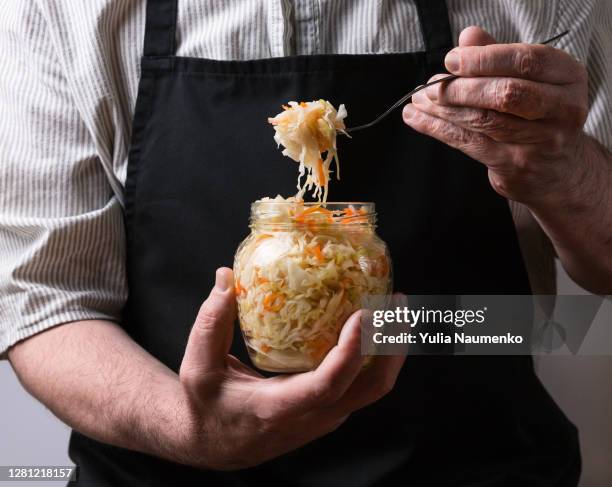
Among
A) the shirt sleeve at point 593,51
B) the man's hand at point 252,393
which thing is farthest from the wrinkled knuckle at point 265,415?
the shirt sleeve at point 593,51

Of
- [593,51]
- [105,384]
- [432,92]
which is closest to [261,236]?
[432,92]

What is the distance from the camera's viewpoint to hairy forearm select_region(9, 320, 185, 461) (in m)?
1.10

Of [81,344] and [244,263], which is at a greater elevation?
[244,263]

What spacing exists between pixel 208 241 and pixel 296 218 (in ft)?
1.20

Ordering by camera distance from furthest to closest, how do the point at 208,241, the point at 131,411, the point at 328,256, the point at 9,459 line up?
1. the point at 9,459
2. the point at 208,241
3. the point at 131,411
4. the point at 328,256

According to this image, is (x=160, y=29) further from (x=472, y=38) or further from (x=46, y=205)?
(x=472, y=38)

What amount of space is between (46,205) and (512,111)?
0.75 meters

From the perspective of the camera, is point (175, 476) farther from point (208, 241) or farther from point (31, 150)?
point (31, 150)

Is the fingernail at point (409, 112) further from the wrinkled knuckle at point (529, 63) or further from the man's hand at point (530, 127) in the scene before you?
the wrinkled knuckle at point (529, 63)

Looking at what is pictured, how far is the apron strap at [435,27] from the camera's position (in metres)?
1.26

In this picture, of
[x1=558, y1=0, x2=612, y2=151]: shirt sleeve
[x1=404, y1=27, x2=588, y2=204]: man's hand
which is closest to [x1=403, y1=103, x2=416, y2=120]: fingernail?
[x1=404, y1=27, x2=588, y2=204]: man's hand

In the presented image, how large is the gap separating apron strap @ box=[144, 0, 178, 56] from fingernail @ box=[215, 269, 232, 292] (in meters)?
0.52

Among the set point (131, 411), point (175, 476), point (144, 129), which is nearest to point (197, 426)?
point (131, 411)

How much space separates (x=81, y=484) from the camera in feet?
4.24
